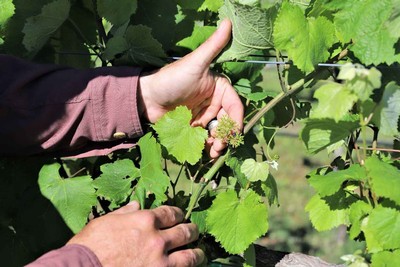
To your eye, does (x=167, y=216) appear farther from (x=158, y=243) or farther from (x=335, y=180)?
(x=335, y=180)

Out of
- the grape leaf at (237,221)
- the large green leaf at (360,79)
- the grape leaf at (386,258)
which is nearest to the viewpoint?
the large green leaf at (360,79)

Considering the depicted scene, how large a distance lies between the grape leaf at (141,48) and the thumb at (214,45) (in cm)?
15

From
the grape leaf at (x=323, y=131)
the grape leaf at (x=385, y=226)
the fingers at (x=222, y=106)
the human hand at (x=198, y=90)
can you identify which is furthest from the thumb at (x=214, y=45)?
the grape leaf at (x=385, y=226)

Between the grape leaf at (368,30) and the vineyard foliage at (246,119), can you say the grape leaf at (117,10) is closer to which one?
the vineyard foliage at (246,119)

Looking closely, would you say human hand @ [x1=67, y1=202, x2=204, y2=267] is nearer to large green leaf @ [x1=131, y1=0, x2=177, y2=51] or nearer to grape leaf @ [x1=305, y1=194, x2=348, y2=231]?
grape leaf @ [x1=305, y1=194, x2=348, y2=231]

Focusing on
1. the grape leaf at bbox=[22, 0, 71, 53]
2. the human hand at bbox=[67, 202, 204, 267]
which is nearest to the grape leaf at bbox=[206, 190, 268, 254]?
the human hand at bbox=[67, 202, 204, 267]

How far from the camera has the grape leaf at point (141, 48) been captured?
1886mm

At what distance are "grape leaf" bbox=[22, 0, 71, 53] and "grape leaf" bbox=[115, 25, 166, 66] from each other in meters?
0.20

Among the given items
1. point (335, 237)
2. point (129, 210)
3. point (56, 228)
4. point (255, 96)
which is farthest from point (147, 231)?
point (335, 237)

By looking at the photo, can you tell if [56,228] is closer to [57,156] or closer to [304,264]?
[57,156]

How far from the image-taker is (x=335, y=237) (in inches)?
190

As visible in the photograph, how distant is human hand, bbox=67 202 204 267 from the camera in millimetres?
1578

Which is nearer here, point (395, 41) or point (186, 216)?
point (395, 41)

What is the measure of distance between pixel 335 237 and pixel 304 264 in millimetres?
2851
